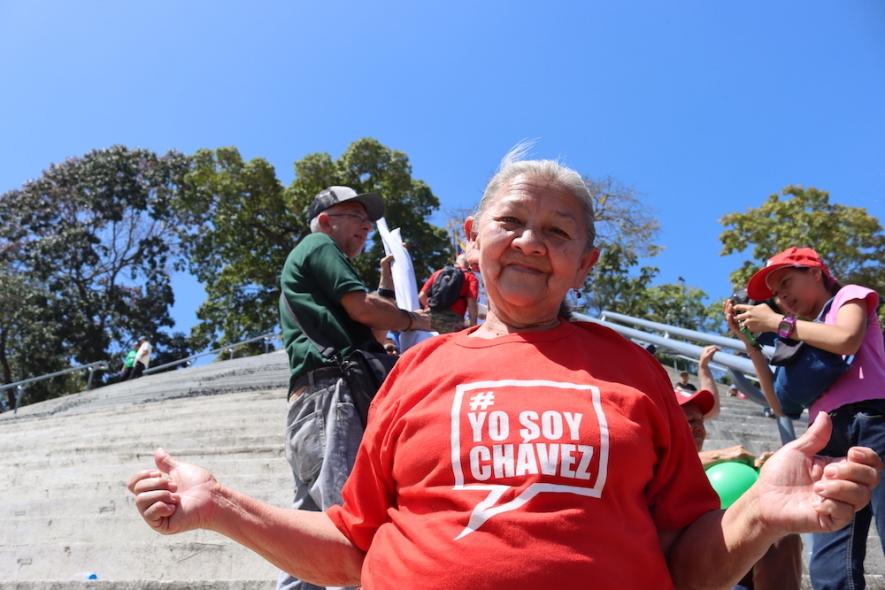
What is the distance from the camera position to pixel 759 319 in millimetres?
2885

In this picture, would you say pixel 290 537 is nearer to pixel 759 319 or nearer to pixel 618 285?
pixel 759 319

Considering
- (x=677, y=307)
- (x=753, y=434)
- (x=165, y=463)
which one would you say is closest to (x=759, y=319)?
(x=165, y=463)

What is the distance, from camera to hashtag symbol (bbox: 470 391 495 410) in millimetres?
1366

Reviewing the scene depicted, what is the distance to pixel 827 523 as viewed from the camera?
3.45 feet

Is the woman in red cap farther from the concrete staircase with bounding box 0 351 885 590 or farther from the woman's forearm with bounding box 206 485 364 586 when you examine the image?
the woman's forearm with bounding box 206 485 364 586

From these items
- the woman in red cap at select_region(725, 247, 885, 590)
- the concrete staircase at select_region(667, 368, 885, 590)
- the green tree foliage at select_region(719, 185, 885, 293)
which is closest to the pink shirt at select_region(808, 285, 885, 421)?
the woman in red cap at select_region(725, 247, 885, 590)

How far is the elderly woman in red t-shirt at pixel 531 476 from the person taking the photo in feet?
3.93

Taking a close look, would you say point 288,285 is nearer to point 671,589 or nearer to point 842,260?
point 671,589

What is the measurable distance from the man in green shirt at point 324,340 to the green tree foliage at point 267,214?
21.8m

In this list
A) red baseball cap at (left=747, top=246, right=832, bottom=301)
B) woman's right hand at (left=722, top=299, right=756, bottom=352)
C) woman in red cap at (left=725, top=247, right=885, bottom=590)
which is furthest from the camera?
woman's right hand at (left=722, top=299, right=756, bottom=352)

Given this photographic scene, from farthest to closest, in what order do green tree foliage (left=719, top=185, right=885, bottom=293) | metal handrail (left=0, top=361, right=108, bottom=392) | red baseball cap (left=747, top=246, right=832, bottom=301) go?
green tree foliage (left=719, top=185, right=885, bottom=293)
metal handrail (left=0, top=361, right=108, bottom=392)
red baseball cap (left=747, top=246, right=832, bottom=301)

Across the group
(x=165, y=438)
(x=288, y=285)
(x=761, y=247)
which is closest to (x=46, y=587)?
(x=288, y=285)

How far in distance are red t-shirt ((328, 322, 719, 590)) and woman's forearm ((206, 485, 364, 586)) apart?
0.04 metres

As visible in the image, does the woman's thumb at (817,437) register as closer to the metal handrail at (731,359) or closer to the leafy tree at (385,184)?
the metal handrail at (731,359)
